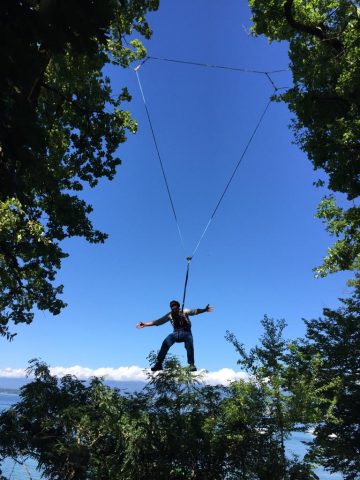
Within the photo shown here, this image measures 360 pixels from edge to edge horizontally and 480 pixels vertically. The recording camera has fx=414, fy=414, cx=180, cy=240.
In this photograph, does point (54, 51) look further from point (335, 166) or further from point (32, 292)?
point (32, 292)

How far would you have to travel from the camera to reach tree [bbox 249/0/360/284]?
1266 centimetres

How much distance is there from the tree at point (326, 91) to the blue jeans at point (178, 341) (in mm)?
6989

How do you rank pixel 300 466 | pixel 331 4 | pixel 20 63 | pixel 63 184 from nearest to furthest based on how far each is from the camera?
pixel 20 63
pixel 300 466
pixel 331 4
pixel 63 184

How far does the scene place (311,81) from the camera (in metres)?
14.2

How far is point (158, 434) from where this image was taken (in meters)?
9.05

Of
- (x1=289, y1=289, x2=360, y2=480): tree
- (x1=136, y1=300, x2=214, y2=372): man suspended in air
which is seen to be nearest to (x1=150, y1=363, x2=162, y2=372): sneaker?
(x1=136, y1=300, x2=214, y2=372): man suspended in air

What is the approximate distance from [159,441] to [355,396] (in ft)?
36.7

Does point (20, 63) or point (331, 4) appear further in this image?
point (331, 4)

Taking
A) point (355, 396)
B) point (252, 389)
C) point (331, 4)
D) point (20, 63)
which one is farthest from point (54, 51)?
point (355, 396)

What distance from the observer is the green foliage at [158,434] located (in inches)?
344

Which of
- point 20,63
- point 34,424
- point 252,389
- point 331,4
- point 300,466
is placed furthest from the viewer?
point 331,4

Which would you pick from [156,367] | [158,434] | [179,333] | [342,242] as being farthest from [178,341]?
[342,242]

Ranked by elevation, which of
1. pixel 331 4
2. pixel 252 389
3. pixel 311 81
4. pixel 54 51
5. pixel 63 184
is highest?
pixel 331 4

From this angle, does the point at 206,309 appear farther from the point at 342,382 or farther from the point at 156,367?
the point at 342,382
